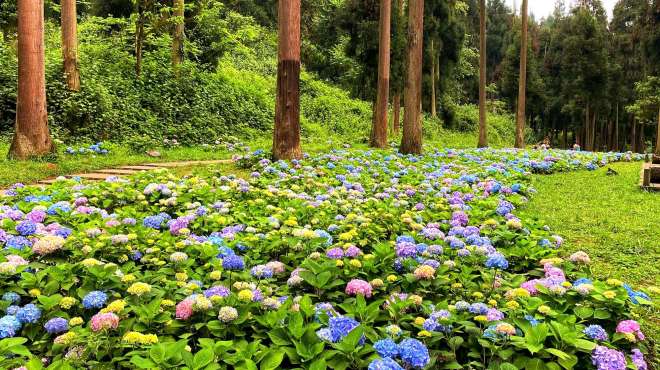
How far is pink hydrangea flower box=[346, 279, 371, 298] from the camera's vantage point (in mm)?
2488

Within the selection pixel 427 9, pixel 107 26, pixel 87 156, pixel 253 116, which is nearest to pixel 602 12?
pixel 427 9

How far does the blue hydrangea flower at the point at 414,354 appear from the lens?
1814mm

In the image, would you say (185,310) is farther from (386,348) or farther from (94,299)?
(386,348)

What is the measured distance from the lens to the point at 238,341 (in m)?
2.11

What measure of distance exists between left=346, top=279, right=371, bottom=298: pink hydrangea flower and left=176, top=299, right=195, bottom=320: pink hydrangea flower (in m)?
0.80

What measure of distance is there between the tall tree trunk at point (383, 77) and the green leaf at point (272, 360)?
443 inches

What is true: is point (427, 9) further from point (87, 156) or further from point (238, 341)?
point (238, 341)

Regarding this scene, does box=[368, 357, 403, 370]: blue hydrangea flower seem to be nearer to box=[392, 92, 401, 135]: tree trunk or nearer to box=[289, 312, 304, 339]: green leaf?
box=[289, 312, 304, 339]: green leaf

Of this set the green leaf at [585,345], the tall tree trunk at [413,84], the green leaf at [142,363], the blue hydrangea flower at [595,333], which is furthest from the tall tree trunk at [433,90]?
the green leaf at [142,363]

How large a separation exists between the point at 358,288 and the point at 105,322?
47.0 inches

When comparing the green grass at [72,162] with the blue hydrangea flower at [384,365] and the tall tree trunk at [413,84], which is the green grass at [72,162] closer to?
the tall tree trunk at [413,84]

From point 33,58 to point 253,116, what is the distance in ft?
27.4

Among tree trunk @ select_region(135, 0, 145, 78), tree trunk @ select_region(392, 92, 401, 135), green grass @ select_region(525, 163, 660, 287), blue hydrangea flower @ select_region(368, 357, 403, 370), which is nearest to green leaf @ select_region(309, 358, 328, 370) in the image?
blue hydrangea flower @ select_region(368, 357, 403, 370)

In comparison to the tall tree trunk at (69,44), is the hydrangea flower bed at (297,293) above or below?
below
